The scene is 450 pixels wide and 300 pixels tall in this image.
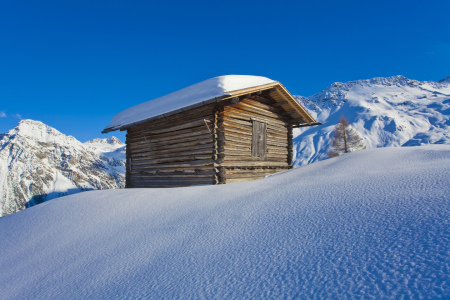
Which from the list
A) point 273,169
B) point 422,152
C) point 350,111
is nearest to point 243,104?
point 273,169

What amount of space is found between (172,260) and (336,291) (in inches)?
70.0

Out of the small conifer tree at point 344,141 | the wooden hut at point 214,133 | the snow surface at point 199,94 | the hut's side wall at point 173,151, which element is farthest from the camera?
the small conifer tree at point 344,141

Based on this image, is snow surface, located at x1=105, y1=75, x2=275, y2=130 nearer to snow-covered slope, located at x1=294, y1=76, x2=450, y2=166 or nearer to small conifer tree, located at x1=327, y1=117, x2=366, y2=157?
small conifer tree, located at x1=327, y1=117, x2=366, y2=157

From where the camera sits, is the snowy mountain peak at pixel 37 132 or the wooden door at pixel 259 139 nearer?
the wooden door at pixel 259 139

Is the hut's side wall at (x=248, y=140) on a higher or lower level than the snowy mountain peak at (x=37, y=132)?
lower

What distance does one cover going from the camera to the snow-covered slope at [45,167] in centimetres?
7312

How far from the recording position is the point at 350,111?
95.5 metres

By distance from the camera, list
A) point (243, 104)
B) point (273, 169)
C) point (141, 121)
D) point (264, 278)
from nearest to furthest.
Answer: point (264, 278) < point (243, 104) < point (141, 121) < point (273, 169)

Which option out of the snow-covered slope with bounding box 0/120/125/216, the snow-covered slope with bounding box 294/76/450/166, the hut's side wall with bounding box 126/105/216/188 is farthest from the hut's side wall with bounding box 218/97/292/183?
the snow-covered slope with bounding box 0/120/125/216

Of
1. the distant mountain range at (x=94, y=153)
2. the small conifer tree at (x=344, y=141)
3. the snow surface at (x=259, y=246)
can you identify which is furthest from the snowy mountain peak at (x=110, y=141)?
the snow surface at (x=259, y=246)

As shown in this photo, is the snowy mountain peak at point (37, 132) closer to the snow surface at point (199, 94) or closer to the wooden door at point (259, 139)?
the snow surface at point (199, 94)

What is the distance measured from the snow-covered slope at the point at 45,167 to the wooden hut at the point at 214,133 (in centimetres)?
6839

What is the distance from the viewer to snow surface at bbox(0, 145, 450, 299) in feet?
5.97

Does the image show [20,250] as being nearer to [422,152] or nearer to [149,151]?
[149,151]
